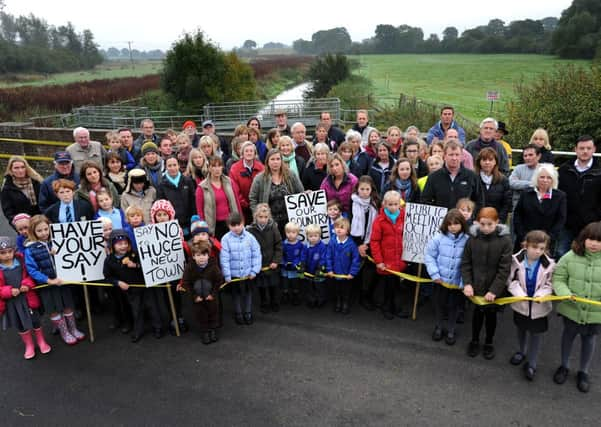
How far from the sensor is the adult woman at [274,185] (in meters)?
6.33

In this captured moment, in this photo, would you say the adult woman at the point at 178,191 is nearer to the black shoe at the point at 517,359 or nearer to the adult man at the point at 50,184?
the adult man at the point at 50,184

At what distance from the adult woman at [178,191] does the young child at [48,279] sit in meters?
1.59

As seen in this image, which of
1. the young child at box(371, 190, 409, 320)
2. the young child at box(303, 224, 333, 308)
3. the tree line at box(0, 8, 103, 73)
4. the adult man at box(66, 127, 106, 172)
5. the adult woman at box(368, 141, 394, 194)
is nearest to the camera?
the young child at box(371, 190, 409, 320)

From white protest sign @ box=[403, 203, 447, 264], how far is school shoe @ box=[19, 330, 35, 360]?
4.77m

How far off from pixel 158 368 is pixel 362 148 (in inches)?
193

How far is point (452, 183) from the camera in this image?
5.71 meters

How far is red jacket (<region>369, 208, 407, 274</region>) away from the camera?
18.5 feet

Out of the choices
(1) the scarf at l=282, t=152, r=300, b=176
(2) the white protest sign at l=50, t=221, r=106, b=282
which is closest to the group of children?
(2) the white protest sign at l=50, t=221, r=106, b=282

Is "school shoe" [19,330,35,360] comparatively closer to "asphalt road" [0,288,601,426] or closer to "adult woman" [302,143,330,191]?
"asphalt road" [0,288,601,426]

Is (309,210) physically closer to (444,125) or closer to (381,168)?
(381,168)

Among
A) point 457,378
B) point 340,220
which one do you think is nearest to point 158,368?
point 340,220

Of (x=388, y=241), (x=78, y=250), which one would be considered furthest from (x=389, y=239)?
(x=78, y=250)

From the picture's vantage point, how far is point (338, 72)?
42344 mm

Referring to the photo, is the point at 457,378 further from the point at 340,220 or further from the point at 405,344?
the point at 340,220
